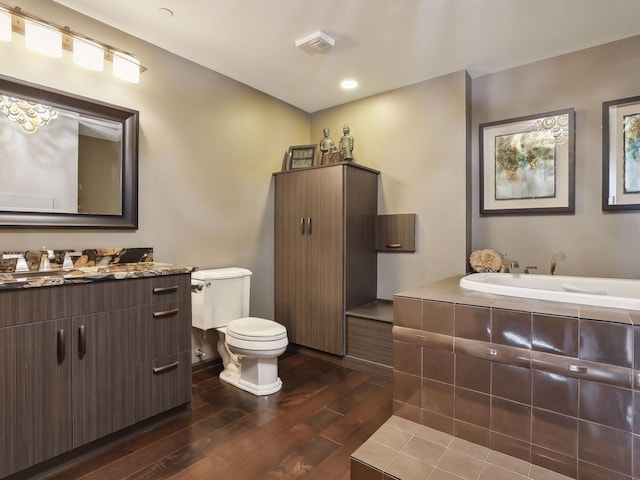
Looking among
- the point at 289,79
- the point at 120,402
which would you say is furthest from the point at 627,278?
the point at 120,402

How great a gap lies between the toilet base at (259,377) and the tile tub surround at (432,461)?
0.94 m

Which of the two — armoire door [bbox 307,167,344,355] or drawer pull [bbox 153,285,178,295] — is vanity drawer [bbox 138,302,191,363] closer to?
drawer pull [bbox 153,285,178,295]

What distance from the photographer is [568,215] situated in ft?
8.41

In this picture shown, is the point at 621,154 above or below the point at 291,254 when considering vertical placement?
above

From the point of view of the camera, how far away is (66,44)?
1.99 m

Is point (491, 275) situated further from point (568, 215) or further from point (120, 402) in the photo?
point (120, 402)

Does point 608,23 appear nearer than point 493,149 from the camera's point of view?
Yes

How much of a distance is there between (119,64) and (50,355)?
1.75m

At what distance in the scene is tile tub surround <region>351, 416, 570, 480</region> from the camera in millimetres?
1411

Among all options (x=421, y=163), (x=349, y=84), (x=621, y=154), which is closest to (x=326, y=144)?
(x=349, y=84)

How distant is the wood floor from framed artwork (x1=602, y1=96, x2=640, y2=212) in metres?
2.08

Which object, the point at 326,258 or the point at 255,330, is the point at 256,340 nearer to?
the point at 255,330

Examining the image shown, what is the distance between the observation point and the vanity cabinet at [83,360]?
1.44 meters

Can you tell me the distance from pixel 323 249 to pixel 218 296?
3.14ft
